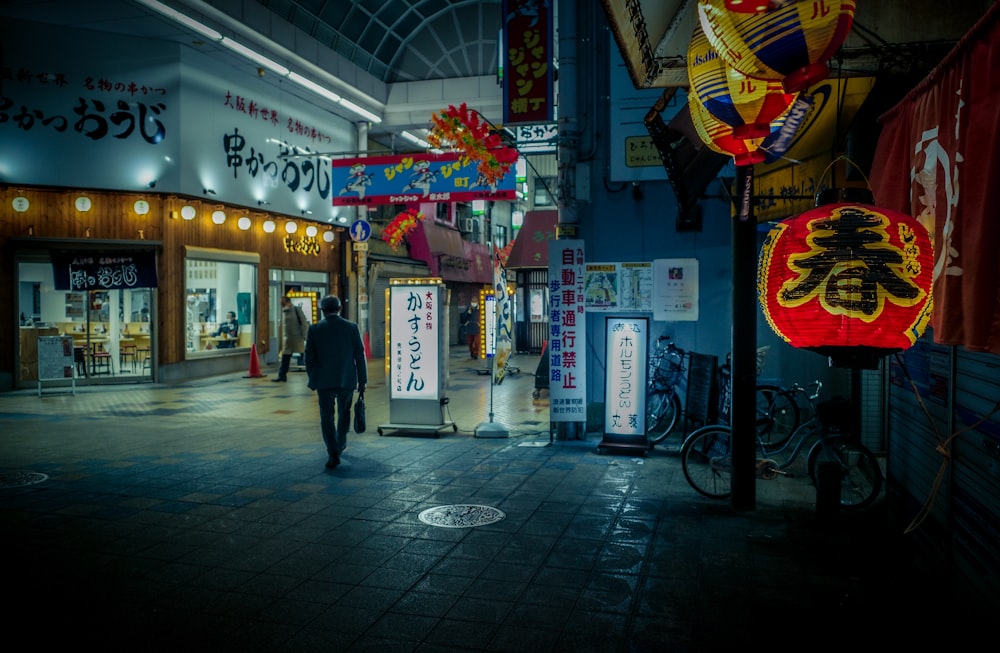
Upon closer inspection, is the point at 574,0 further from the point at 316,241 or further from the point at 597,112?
the point at 316,241

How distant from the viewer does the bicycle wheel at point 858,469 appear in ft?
23.6

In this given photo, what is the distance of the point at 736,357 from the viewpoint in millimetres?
7066

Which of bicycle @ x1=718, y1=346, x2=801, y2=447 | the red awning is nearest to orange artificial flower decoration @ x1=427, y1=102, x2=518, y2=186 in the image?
bicycle @ x1=718, y1=346, x2=801, y2=447

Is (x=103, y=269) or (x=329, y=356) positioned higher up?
(x=103, y=269)

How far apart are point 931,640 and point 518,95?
957cm

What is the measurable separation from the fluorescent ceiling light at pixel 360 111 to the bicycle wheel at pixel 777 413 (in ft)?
59.5

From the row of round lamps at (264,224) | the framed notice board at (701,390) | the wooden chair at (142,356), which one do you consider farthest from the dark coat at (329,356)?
the wooden chair at (142,356)

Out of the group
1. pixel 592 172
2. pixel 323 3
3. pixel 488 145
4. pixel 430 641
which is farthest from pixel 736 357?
pixel 323 3

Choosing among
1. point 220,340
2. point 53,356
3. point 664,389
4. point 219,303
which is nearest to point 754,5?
point 664,389

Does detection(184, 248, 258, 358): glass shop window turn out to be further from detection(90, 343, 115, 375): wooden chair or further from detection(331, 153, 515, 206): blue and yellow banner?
detection(331, 153, 515, 206): blue and yellow banner

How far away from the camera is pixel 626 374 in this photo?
10141 millimetres

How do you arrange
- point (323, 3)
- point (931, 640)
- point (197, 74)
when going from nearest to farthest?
1. point (931, 640)
2. point (197, 74)
3. point (323, 3)

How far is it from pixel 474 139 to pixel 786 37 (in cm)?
993

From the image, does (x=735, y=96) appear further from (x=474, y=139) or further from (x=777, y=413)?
(x=474, y=139)
